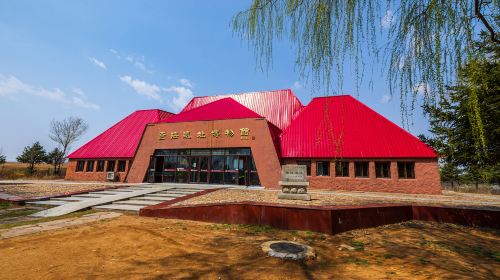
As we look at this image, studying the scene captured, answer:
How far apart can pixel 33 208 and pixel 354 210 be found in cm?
1313

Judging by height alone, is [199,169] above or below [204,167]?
below

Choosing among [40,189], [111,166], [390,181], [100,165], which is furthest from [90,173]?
[390,181]

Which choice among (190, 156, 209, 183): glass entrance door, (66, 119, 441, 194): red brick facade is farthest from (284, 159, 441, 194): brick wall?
(190, 156, 209, 183): glass entrance door

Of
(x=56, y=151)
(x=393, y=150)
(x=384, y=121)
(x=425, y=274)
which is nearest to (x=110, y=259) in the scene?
(x=425, y=274)

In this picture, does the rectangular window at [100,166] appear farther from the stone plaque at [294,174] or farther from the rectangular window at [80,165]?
the stone plaque at [294,174]

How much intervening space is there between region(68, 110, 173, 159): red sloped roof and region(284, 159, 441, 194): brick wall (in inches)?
720

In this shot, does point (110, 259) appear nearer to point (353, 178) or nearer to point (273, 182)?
point (273, 182)

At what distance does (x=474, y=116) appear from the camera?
2.71m

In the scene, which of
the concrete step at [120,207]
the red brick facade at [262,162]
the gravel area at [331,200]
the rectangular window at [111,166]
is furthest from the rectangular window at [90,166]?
the gravel area at [331,200]

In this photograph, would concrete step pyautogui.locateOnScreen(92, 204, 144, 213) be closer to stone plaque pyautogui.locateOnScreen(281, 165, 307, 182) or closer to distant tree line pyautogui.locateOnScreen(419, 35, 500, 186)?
stone plaque pyautogui.locateOnScreen(281, 165, 307, 182)

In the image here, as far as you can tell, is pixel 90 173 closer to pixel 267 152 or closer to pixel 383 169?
pixel 267 152

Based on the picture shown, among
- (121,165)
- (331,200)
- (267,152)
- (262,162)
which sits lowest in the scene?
(331,200)

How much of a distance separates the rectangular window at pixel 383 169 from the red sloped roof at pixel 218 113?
1052cm

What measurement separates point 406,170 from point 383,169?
5.03ft
